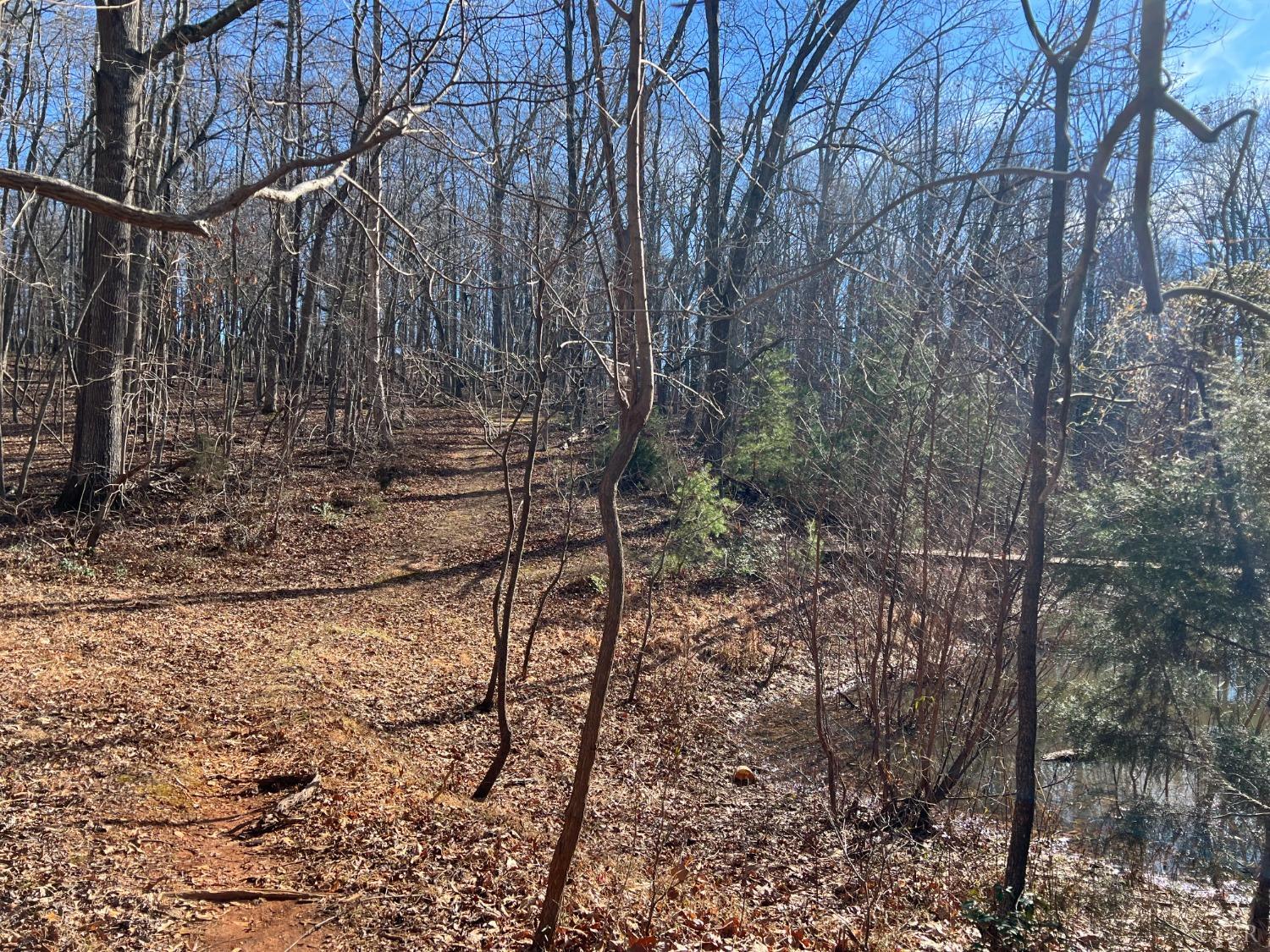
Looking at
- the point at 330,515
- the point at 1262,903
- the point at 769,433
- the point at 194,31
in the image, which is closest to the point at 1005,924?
the point at 1262,903

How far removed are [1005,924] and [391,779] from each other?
4.44 m

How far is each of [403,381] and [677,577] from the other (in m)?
9.32

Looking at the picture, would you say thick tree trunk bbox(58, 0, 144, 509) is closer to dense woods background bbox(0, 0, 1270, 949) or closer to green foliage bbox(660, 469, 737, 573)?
dense woods background bbox(0, 0, 1270, 949)

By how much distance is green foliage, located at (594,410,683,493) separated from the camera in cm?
1686

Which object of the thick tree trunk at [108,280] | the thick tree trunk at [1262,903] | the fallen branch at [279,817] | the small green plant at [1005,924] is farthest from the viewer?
the thick tree trunk at [108,280]

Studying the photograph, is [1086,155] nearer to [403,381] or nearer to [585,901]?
[585,901]

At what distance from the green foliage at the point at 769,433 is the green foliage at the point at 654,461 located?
127 centimetres

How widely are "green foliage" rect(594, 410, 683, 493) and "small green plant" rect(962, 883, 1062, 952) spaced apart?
11460mm

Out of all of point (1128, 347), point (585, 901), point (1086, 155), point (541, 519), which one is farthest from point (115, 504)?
point (1128, 347)

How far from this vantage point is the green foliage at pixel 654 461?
16.9 metres

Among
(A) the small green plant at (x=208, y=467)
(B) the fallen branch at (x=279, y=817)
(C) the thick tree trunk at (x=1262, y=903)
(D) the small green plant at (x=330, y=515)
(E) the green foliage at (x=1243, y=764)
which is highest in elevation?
(A) the small green plant at (x=208, y=467)

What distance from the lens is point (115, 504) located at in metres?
12.3

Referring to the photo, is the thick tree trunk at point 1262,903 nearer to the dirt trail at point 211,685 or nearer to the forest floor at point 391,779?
the forest floor at point 391,779

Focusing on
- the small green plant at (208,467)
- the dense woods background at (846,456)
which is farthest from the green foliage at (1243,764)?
the small green plant at (208,467)
